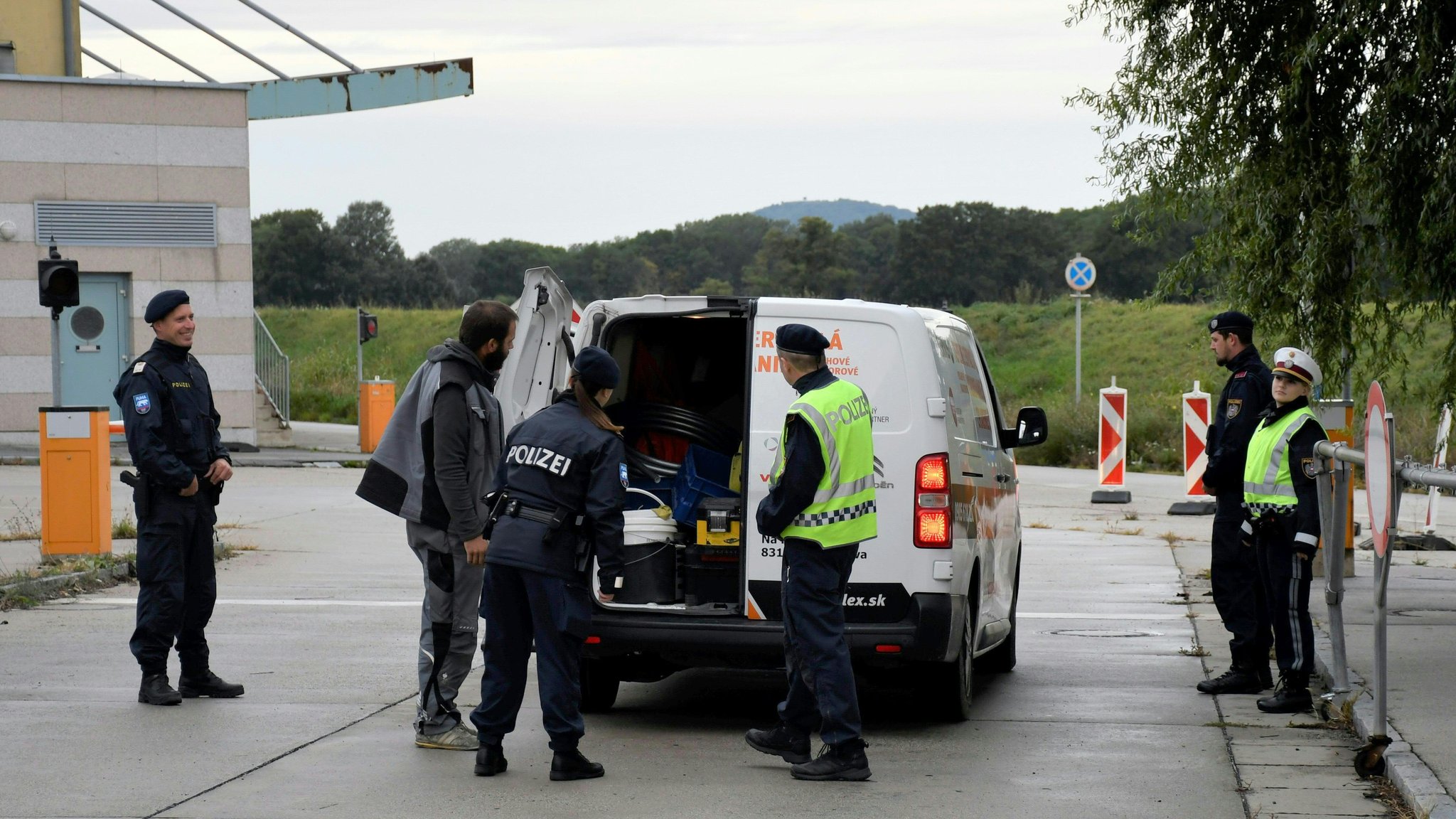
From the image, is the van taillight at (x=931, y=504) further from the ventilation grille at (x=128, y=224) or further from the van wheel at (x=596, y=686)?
the ventilation grille at (x=128, y=224)

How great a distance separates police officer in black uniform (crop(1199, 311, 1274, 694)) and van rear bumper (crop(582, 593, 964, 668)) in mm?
1992

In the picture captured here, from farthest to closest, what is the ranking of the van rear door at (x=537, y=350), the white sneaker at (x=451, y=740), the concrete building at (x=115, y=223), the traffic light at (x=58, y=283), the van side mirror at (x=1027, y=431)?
the concrete building at (x=115, y=223) < the traffic light at (x=58, y=283) < the van side mirror at (x=1027, y=431) < the van rear door at (x=537, y=350) < the white sneaker at (x=451, y=740)

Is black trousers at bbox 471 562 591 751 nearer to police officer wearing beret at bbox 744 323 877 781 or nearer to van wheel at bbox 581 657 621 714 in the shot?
police officer wearing beret at bbox 744 323 877 781

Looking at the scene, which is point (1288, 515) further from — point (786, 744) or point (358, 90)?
point (358, 90)

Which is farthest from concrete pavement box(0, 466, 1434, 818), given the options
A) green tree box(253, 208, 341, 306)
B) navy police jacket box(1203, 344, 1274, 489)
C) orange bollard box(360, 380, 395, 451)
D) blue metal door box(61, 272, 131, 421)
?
green tree box(253, 208, 341, 306)

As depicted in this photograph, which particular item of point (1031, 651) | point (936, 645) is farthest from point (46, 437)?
point (936, 645)

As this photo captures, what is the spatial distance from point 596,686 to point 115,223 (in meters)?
22.4

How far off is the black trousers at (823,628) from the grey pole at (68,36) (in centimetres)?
2603

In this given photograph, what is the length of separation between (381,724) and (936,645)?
8.60 feet

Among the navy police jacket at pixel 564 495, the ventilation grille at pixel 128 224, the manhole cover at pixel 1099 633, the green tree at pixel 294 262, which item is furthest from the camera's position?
the green tree at pixel 294 262

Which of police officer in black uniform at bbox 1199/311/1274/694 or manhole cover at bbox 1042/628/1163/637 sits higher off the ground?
police officer in black uniform at bbox 1199/311/1274/694

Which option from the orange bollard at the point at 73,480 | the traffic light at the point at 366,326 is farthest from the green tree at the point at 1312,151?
the traffic light at the point at 366,326

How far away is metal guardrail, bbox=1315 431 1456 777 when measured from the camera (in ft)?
20.5

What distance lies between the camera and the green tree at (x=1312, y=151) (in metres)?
9.55
